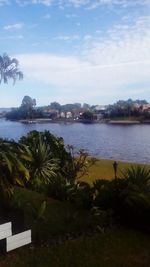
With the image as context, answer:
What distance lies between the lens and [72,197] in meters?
7.27

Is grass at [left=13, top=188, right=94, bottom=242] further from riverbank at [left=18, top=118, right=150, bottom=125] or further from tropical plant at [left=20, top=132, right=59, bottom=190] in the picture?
riverbank at [left=18, top=118, right=150, bottom=125]

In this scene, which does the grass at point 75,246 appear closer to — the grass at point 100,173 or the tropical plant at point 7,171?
the tropical plant at point 7,171

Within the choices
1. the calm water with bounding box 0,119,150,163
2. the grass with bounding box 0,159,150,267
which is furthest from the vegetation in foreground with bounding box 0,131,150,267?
the calm water with bounding box 0,119,150,163

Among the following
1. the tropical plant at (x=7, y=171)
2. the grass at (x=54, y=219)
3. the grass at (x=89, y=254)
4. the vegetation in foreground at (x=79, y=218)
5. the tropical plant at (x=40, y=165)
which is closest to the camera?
the grass at (x=89, y=254)

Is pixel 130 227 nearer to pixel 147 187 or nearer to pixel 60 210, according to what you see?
pixel 147 187

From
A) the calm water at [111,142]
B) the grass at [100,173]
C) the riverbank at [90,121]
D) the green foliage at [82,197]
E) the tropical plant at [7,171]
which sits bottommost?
the calm water at [111,142]

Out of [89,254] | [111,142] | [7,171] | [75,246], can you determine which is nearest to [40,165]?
[7,171]

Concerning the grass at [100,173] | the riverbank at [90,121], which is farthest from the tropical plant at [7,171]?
the riverbank at [90,121]

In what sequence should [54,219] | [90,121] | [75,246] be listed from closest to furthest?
[75,246]
[54,219]
[90,121]

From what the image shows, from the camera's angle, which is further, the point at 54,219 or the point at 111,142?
the point at 111,142

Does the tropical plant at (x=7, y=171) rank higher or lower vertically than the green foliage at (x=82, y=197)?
higher

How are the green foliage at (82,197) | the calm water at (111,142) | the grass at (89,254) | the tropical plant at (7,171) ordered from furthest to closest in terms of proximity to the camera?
the calm water at (111,142) → the green foliage at (82,197) → the tropical plant at (7,171) → the grass at (89,254)

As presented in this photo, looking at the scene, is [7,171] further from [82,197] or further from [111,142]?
[111,142]

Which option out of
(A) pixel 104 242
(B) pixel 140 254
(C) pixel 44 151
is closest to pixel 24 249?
(A) pixel 104 242
